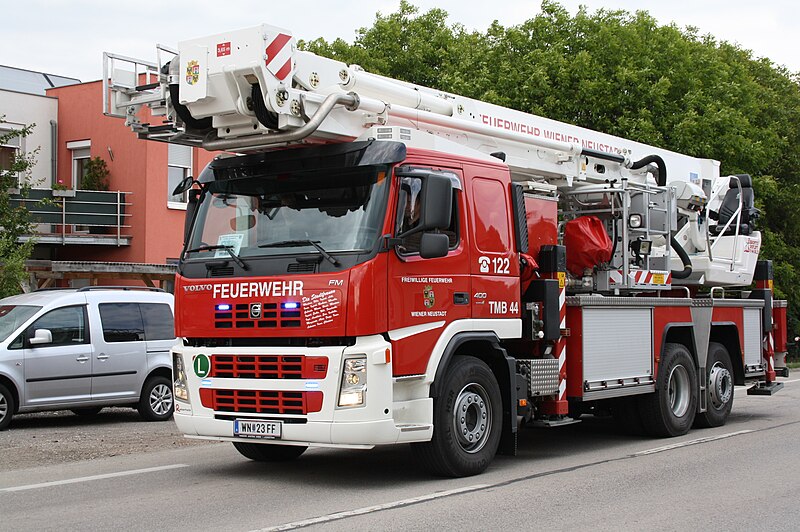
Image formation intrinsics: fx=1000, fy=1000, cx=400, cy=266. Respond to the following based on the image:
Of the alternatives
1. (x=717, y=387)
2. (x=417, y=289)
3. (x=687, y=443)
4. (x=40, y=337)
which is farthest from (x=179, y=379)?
(x=717, y=387)

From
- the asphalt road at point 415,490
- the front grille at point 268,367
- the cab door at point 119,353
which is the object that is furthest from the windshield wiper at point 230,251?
the cab door at point 119,353

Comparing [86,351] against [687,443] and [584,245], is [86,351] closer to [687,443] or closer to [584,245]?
[584,245]

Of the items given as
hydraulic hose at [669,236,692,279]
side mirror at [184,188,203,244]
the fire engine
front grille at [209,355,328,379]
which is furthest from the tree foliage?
front grille at [209,355,328,379]

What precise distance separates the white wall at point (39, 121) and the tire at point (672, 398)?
17789mm

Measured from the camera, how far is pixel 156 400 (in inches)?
580

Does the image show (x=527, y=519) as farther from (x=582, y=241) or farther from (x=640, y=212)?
(x=640, y=212)

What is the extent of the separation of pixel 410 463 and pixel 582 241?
11.2ft

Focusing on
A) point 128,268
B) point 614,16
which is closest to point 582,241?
point 128,268

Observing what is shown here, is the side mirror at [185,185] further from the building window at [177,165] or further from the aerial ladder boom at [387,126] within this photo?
the building window at [177,165]

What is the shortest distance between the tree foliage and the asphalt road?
14133 mm

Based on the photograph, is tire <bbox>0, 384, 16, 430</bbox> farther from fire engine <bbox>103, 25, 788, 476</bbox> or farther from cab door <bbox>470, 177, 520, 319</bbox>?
cab door <bbox>470, 177, 520, 319</bbox>

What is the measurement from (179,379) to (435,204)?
2913 mm

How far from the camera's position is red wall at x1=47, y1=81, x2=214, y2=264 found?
79.4 ft

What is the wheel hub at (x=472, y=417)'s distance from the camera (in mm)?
8883
